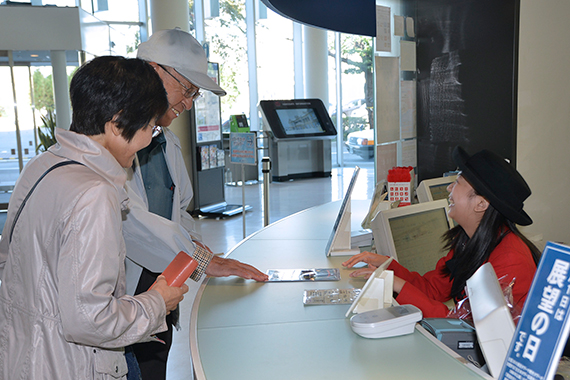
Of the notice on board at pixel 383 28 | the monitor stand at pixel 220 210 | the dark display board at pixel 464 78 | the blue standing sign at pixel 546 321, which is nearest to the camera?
the blue standing sign at pixel 546 321

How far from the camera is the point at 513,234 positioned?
187 centimetres

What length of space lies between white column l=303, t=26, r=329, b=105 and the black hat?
33.5ft

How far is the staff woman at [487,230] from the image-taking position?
69.2 inches

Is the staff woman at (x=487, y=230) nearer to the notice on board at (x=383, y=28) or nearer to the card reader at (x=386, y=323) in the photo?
the card reader at (x=386, y=323)

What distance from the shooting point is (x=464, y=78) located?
3.90 m

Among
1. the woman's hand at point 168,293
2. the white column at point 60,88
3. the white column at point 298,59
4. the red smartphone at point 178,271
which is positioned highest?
the white column at point 298,59

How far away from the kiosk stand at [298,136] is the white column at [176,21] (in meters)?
3.17

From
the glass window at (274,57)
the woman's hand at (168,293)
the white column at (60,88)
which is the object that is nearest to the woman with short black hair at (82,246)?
the woman's hand at (168,293)

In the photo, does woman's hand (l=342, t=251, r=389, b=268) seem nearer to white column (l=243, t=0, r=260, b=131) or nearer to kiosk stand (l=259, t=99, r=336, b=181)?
kiosk stand (l=259, t=99, r=336, b=181)

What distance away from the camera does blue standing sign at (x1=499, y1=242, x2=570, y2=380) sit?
0.88 metres

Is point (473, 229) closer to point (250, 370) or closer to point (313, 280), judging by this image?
point (313, 280)

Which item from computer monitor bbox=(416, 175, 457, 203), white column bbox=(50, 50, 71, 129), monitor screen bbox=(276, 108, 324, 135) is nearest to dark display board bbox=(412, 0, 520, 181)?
computer monitor bbox=(416, 175, 457, 203)

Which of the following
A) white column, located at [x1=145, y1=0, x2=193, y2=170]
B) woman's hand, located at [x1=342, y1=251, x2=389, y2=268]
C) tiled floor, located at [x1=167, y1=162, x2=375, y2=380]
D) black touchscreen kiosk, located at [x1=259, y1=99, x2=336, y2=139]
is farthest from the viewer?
black touchscreen kiosk, located at [x1=259, y1=99, x2=336, y2=139]

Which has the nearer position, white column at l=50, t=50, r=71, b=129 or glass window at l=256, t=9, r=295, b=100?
white column at l=50, t=50, r=71, b=129
